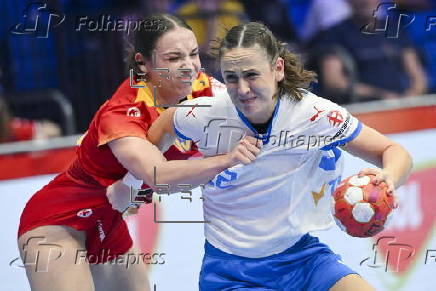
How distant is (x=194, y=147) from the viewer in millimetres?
4723

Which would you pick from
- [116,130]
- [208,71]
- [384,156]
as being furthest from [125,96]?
[208,71]

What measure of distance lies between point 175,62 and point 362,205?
115 centimetres

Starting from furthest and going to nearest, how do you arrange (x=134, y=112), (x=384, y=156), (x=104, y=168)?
(x=104, y=168) < (x=134, y=112) < (x=384, y=156)

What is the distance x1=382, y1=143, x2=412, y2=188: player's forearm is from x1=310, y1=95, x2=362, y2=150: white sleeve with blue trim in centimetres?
18

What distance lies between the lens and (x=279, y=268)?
433 cm

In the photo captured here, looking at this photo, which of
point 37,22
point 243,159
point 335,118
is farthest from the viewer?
point 37,22

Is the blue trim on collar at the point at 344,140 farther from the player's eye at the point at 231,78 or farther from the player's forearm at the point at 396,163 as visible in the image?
the player's eye at the point at 231,78

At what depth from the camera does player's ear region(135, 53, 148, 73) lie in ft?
15.5

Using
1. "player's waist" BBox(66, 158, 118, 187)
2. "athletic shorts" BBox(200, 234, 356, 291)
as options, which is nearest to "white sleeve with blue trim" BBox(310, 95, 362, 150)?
"athletic shorts" BBox(200, 234, 356, 291)

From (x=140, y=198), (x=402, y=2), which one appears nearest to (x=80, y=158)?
(x=140, y=198)

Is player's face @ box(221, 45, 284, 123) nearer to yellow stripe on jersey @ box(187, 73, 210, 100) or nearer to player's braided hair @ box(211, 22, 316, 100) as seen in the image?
player's braided hair @ box(211, 22, 316, 100)

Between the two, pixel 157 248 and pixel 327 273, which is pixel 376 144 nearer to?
pixel 327 273

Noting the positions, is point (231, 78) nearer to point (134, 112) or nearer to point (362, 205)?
point (134, 112)

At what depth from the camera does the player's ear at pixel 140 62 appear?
186 inches
